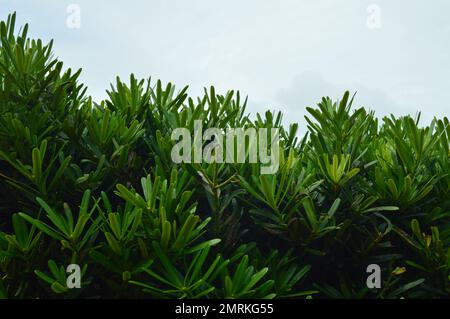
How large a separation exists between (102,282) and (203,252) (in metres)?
0.67

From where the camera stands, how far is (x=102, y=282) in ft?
8.97

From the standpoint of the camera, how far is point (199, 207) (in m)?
2.86

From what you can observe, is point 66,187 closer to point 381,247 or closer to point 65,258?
point 65,258

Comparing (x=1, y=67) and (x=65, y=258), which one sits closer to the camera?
(x=65, y=258)

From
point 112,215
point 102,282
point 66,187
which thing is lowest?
point 102,282

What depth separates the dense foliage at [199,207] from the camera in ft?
8.00

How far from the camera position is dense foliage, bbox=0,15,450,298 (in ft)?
8.00

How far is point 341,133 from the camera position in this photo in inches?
125

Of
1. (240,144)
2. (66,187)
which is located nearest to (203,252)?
(240,144)
